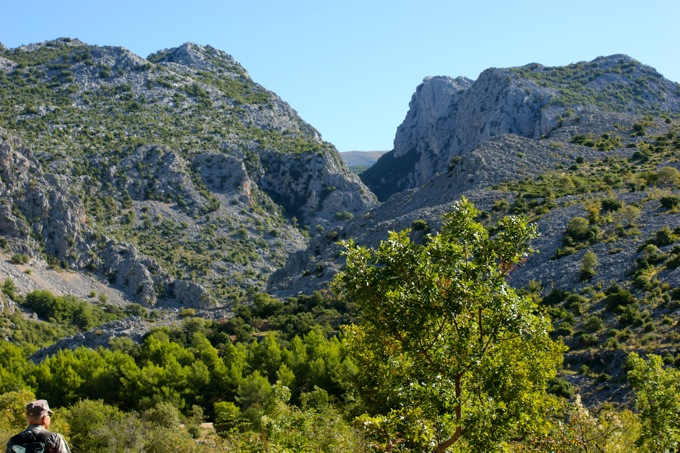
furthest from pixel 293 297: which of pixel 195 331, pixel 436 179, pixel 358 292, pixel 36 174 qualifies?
Result: pixel 358 292

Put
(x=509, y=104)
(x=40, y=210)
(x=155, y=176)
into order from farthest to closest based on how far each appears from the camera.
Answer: (x=509, y=104) < (x=155, y=176) < (x=40, y=210)

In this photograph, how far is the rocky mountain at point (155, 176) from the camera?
106688 millimetres

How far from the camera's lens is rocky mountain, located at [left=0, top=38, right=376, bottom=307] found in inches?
4200

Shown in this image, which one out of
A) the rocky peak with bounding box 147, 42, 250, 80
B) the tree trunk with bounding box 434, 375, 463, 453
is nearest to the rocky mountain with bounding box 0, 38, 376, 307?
the rocky peak with bounding box 147, 42, 250, 80

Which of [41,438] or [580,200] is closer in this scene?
[41,438]

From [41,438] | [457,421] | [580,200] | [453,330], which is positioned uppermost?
[580,200]

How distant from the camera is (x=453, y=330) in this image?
1357cm

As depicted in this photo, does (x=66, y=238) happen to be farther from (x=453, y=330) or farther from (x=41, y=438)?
(x=41, y=438)

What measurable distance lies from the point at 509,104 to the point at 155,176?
226 feet

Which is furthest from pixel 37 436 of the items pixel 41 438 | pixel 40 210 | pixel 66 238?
pixel 40 210

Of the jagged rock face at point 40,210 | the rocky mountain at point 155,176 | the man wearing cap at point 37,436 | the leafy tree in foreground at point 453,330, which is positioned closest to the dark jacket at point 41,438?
the man wearing cap at point 37,436

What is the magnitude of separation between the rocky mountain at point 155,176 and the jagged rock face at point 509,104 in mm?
27048

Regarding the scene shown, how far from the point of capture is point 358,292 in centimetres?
1364

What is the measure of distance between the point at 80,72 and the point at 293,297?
325ft
